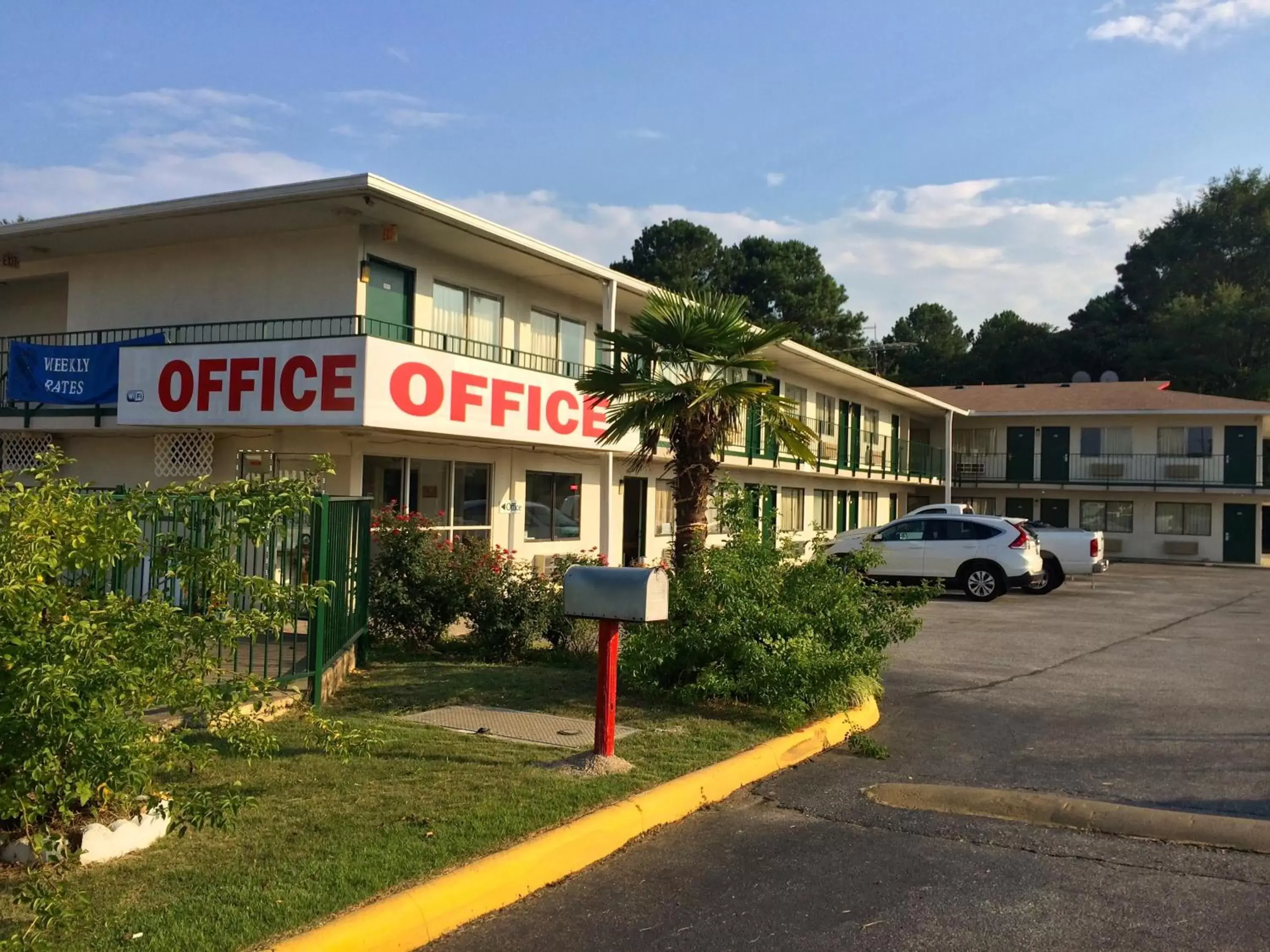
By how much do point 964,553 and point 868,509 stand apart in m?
17.1

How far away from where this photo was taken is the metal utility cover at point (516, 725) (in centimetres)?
724

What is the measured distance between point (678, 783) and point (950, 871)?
5.27 feet

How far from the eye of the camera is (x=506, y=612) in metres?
11.1

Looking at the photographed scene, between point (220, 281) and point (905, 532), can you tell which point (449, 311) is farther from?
point (905, 532)

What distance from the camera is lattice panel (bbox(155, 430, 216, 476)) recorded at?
15.0 meters

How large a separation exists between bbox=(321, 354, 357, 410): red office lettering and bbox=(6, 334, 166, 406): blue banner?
3.38m

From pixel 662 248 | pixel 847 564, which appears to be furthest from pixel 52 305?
pixel 662 248

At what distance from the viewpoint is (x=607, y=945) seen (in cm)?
421

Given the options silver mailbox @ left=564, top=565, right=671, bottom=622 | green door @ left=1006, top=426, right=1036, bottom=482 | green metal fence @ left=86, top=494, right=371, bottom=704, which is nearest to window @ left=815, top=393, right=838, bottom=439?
green door @ left=1006, top=426, right=1036, bottom=482

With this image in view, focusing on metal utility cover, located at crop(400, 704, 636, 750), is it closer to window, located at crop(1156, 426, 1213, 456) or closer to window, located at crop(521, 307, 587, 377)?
window, located at crop(521, 307, 587, 377)

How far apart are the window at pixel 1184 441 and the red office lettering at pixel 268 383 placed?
35492 millimetres

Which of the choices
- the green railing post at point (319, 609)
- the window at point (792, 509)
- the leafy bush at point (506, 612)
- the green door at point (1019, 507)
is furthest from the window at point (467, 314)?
the green door at point (1019, 507)

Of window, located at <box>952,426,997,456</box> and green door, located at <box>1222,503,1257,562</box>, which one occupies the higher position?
window, located at <box>952,426,997,456</box>

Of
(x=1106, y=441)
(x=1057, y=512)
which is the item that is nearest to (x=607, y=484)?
(x=1106, y=441)
